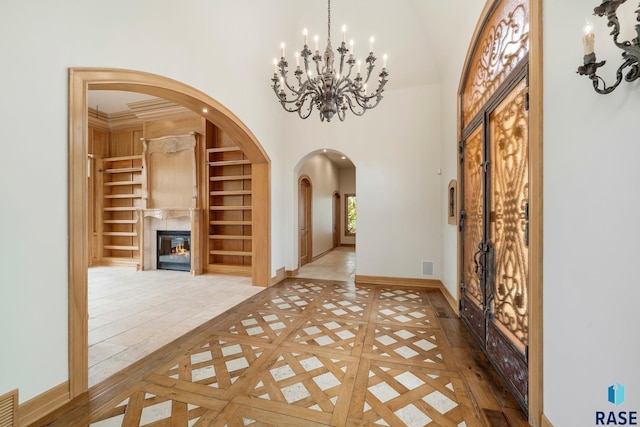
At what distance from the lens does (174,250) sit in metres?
6.41

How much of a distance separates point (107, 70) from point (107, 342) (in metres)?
2.72

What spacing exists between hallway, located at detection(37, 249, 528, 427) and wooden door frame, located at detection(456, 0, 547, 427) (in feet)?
0.94

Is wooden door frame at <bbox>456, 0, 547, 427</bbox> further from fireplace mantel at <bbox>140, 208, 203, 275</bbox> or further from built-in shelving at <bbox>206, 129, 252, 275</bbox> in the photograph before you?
fireplace mantel at <bbox>140, 208, 203, 275</bbox>

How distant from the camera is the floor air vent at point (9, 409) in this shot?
151 centimetres

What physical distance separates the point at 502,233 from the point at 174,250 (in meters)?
6.78

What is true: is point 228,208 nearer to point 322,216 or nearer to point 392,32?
point 322,216

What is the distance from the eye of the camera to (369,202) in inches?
203

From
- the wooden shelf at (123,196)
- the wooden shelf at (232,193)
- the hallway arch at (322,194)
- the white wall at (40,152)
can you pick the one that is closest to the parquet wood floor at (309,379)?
the white wall at (40,152)

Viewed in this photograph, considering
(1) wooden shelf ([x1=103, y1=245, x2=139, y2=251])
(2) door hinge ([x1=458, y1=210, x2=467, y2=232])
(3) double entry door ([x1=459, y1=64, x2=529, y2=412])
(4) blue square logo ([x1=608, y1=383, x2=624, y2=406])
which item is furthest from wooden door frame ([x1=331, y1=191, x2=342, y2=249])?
(4) blue square logo ([x1=608, y1=383, x2=624, y2=406])

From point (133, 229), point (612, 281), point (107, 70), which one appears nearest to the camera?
point (612, 281)

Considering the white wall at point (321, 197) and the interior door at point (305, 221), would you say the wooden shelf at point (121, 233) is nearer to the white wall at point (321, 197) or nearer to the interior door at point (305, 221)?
the interior door at point (305, 221)

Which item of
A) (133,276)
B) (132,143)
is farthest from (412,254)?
(132,143)

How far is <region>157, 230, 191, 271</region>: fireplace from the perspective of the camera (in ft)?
20.5

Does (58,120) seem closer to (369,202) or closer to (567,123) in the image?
(567,123)
